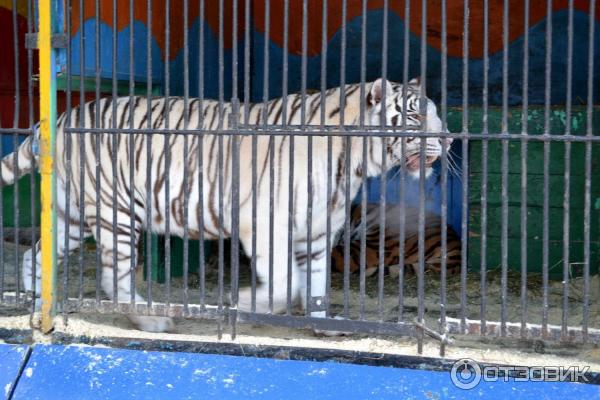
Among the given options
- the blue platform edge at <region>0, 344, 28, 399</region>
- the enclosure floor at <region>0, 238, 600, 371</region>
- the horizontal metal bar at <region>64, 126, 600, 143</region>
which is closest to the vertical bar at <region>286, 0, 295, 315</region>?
the horizontal metal bar at <region>64, 126, 600, 143</region>

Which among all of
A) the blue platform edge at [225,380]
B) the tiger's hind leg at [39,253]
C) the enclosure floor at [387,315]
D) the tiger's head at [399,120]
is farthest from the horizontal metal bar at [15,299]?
the tiger's head at [399,120]

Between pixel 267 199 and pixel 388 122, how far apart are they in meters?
0.80

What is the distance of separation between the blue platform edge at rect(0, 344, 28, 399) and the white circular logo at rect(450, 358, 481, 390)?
199 centimetres

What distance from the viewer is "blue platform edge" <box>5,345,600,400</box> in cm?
345

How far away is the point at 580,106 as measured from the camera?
5.82 m

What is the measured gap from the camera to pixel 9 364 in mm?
3809

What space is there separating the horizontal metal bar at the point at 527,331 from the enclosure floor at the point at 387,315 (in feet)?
0.43

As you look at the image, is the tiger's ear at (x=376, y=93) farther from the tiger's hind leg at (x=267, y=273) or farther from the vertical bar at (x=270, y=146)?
the tiger's hind leg at (x=267, y=273)

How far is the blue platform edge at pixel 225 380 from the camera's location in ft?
11.3

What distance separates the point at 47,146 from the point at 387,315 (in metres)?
2.18

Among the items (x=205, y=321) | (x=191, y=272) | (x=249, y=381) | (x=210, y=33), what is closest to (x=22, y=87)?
(x=210, y=33)

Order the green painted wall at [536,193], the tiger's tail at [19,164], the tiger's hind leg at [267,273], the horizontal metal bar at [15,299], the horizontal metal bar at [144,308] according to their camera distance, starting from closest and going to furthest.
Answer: the horizontal metal bar at [144,308] → the horizontal metal bar at [15,299] → the tiger's hind leg at [267,273] → the tiger's tail at [19,164] → the green painted wall at [536,193]

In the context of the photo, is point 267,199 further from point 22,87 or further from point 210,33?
point 22,87

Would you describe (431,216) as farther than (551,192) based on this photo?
Yes
